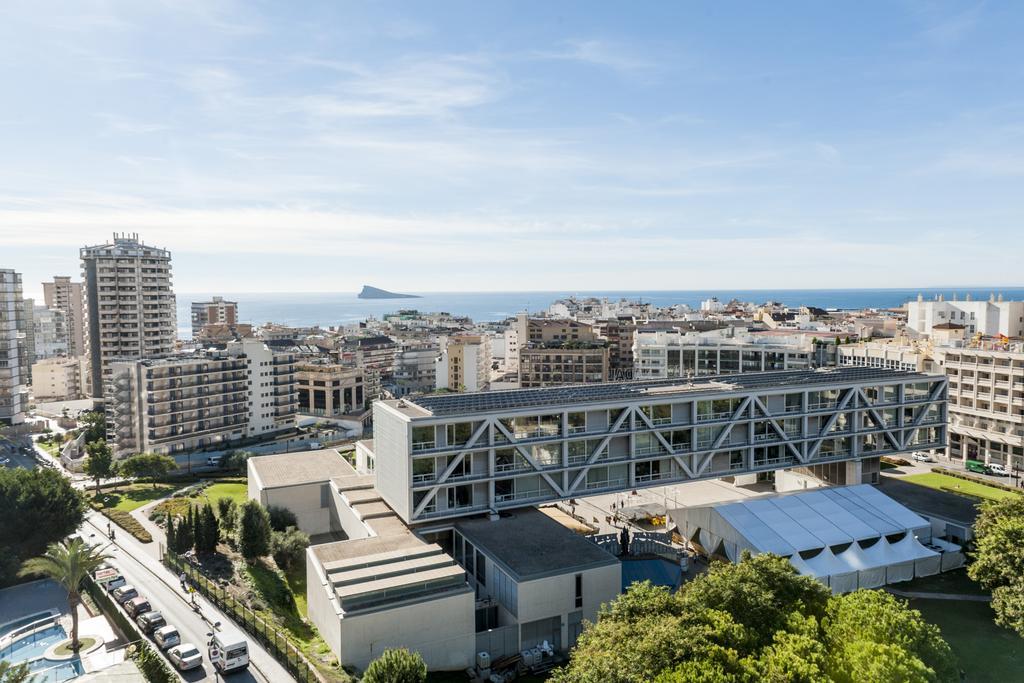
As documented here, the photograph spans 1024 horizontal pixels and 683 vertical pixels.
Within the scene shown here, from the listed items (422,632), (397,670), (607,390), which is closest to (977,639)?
(607,390)

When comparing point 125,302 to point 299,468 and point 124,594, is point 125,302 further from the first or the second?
point 124,594

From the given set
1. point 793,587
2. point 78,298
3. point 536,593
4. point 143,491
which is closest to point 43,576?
point 143,491

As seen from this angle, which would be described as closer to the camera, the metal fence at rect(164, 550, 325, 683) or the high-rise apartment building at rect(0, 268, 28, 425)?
the metal fence at rect(164, 550, 325, 683)

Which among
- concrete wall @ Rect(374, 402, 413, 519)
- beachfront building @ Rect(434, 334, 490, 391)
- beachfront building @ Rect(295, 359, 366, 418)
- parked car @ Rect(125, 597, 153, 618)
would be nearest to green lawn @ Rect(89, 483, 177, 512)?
parked car @ Rect(125, 597, 153, 618)

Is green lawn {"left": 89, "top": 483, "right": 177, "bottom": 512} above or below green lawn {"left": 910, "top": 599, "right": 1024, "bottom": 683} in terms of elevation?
below

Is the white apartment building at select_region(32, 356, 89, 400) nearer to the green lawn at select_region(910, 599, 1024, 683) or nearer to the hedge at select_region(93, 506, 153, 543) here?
the hedge at select_region(93, 506, 153, 543)

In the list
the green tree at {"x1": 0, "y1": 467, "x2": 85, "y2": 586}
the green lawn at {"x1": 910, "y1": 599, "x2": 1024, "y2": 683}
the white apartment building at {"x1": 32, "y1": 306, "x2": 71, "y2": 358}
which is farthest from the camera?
the white apartment building at {"x1": 32, "y1": 306, "x2": 71, "y2": 358}

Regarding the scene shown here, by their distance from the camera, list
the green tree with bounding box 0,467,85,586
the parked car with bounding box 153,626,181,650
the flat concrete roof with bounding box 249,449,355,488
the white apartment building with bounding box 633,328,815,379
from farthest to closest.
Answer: the white apartment building with bounding box 633,328,815,379 < the flat concrete roof with bounding box 249,449,355,488 < the green tree with bounding box 0,467,85,586 < the parked car with bounding box 153,626,181,650
